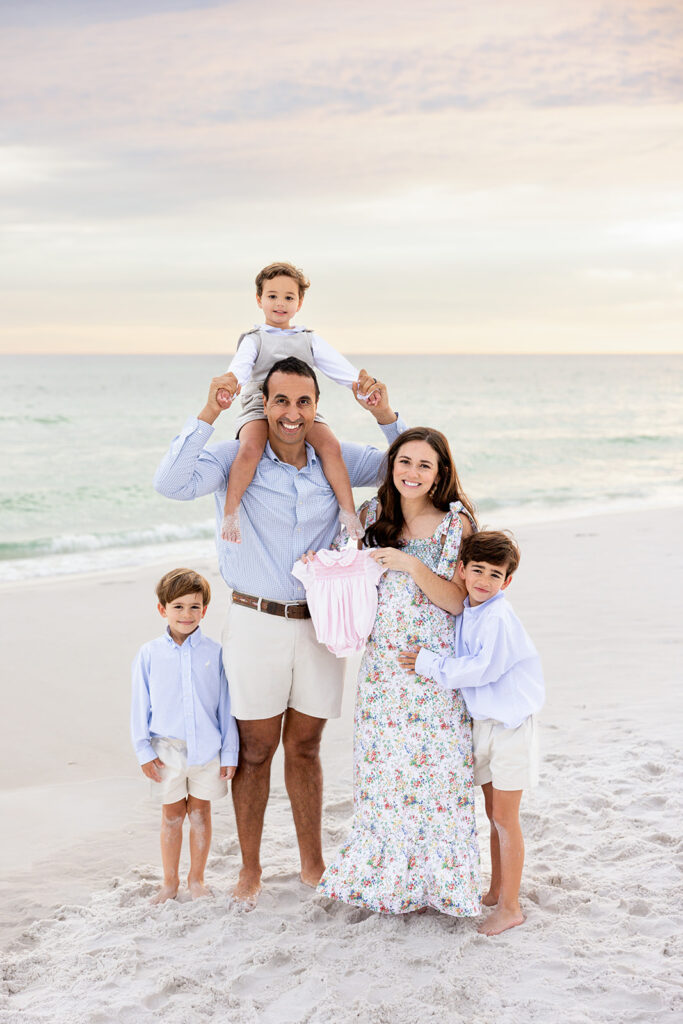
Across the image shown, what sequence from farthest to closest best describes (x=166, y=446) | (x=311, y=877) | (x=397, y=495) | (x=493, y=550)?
(x=166, y=446), (x=311, y=877), (x=397, y=495), (x=493, y=550)

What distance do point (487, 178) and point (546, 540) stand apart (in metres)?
11.8

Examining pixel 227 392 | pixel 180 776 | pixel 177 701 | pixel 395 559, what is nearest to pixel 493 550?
pixel 395 559

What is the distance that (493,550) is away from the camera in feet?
10.8

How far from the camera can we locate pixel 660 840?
13.1 feet

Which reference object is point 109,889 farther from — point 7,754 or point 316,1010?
point 7,754

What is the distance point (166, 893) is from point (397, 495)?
1830mm

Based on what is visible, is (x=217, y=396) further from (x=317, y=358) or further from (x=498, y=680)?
(x=498, y=680)

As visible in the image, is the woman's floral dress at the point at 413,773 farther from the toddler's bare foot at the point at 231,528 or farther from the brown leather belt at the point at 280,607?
the toddler's bare foot at the point at 231,528

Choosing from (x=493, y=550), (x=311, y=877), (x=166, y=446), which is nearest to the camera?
(x=493, y=550)

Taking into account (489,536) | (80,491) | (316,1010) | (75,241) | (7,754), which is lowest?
(316,1010)

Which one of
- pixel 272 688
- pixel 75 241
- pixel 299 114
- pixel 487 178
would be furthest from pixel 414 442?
pixel 75 241

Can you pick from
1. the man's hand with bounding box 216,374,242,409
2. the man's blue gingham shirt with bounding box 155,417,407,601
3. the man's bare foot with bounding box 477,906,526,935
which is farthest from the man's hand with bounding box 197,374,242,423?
the man's bare foot with bounding box 477,906,526,935

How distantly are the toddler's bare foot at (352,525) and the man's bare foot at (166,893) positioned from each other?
1567 millimetres

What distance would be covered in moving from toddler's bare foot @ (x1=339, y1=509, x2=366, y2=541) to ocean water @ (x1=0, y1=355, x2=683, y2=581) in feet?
25.9
